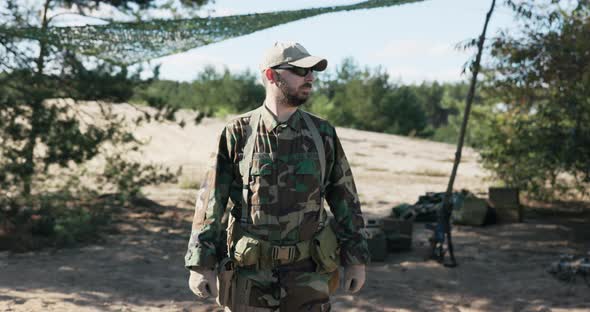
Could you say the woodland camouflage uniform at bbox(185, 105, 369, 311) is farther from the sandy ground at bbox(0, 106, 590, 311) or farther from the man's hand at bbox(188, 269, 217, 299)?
the sandy ground at bbox(0, 106, 590, 311)

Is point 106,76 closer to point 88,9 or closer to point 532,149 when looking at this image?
point 88,9

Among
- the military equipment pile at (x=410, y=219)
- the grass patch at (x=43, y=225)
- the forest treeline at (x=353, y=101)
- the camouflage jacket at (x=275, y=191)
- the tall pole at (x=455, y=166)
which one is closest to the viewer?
the camouflage jacket at (x=275, y=191)

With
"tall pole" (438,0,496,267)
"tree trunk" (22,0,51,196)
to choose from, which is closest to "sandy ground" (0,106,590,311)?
"tall pole" (438,0,496,267)

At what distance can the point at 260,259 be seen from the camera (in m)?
2.55

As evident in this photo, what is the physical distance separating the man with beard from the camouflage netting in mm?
3969

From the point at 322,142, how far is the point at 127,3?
774 cm

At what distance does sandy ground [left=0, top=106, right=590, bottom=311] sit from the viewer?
564 centimetres

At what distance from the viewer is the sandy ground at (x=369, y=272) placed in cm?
564

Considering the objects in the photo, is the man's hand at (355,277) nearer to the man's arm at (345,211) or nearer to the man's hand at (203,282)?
the man's arm at (345,211)

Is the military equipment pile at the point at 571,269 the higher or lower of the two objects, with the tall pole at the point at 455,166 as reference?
lower

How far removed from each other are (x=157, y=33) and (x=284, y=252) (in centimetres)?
461

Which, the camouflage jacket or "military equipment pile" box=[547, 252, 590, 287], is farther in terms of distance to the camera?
"military equipment pile" box=[547, 252, 590, 287]

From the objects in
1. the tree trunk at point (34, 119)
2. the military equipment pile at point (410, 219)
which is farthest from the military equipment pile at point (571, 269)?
the tree trunk at point (34, 119)

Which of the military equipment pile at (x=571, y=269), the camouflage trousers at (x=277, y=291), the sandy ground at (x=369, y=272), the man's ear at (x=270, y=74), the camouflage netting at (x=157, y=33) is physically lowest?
the sandy ground at (x=369, y=272)
